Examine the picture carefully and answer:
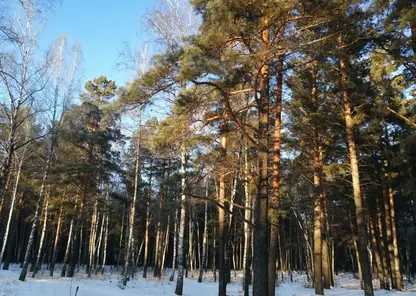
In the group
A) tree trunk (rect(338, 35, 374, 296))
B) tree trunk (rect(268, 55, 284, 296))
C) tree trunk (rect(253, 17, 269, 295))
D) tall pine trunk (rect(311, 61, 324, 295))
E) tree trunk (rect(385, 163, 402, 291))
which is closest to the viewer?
tree trunk (rect(253, 17, 269, 295))

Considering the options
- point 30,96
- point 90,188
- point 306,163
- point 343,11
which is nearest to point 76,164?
point 90,188

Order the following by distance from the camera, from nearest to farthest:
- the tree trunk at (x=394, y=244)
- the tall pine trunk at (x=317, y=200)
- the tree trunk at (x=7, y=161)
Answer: the tree trunk at (x=7, y=161)
the tall pine trunk at (x=317, y=200)
the tree trunk at (x=394, y=244)

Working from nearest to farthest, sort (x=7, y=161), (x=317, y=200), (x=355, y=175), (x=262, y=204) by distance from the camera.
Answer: (x=262, y=204) < (x=7, y=161) < (x=355, y=175) < (x=317, y=200)

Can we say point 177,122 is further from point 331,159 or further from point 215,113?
point 331,159

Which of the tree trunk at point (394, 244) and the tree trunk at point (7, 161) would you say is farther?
the tree trunk at point (394, 244)

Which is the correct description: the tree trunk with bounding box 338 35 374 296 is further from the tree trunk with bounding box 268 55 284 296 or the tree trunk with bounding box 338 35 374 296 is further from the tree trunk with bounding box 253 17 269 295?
the tree trunk with bounding box 253 17 269 295

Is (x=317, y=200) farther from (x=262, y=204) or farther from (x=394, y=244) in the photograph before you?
(x=394, y=244)

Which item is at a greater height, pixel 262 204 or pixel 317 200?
pixel 317 200

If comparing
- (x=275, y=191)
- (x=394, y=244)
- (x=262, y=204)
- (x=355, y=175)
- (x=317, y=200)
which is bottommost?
(x=394, y=244)

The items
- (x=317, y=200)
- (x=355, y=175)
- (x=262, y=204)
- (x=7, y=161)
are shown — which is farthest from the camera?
(x=317, y=200)

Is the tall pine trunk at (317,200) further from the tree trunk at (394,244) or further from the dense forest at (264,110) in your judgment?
the tree trunk at (394,244)

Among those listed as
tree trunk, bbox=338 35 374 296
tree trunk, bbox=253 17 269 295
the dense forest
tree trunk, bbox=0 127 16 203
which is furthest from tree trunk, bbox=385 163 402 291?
tree trunk, bbox=0 127 16 203

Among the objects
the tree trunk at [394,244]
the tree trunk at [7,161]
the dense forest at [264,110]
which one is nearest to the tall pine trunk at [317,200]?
the dense forest at [264,110]

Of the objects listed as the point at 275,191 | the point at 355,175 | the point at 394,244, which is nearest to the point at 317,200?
the point at 355,175
